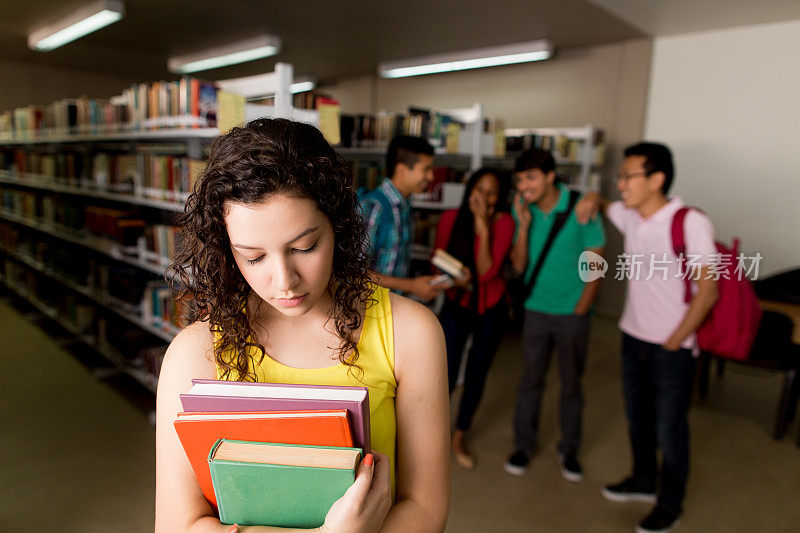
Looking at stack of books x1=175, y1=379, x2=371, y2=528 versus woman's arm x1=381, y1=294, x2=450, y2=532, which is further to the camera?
woman's arm x1=381, y1=294, x2=450, y2=532

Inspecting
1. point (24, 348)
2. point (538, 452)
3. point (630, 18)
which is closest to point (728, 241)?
point (630, 18)

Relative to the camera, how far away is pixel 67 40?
5.64m

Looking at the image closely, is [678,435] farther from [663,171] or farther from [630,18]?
[630,18]

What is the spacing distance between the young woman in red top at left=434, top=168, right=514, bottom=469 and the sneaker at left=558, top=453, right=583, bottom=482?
1.63 ft

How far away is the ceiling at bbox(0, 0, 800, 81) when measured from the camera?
14.8 ft

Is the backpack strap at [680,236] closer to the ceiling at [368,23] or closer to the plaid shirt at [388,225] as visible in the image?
the plaid shirt at [388,225]

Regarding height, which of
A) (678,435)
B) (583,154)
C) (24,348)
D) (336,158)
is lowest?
(24,348)

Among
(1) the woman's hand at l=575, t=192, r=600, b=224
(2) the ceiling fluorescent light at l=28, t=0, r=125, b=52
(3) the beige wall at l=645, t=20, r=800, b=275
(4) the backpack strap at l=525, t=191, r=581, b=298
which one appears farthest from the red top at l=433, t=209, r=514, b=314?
(2) the ceiling fluorescent light at l=28, t=0, r=125, b=52

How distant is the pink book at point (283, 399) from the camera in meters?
0.67

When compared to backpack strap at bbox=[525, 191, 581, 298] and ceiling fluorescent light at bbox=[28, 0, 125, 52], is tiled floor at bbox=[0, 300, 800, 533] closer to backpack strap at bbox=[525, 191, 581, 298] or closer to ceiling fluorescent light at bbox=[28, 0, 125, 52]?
backpack strap at bbox=[525, 191, 581, 298]

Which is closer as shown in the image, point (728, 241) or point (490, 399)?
point (490, 399)

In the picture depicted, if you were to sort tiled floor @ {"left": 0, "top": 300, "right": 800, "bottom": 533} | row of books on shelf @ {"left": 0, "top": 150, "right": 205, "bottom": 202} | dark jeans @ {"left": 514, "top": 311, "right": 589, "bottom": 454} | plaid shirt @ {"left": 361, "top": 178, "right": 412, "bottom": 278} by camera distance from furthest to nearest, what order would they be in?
1. row of books on shelf @ {"left": 0, "top": 150, "right": 205, "bottom": 202}
2. dark jeans @ {"left": 514, "top": 311, "right": 589, "bottom": 454}
3. plaid shirt @ {"left": 361, "top": 178, "right": 412, "bottom": 278}
4. tiled floor @ {"left": 0, "top": 300, "right": 800, "bottom": 533}

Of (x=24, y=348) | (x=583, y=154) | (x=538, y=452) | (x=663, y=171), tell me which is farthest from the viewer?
(x=583, y=154)

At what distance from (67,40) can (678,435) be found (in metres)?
7.08
